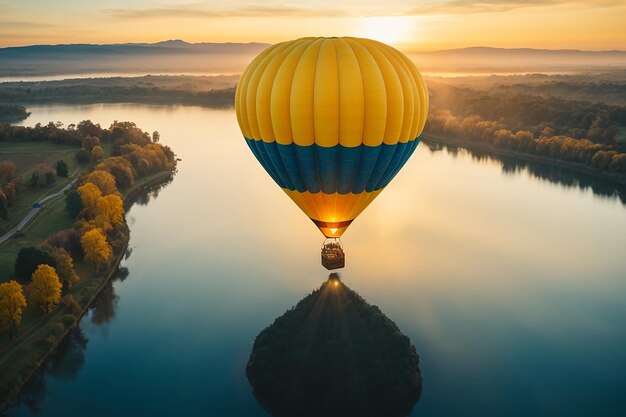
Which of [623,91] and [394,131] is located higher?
[394,131]

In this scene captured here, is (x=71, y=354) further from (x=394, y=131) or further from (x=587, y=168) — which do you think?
(x=587, y=168)

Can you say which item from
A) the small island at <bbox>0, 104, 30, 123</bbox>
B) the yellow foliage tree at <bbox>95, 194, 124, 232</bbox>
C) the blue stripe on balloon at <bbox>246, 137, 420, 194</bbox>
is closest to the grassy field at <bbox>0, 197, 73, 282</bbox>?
the yellow foliage tree at <bbox>95, 194, 124, 232</bbox>

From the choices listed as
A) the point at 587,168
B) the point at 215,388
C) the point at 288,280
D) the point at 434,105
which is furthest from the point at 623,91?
the point at 215,388

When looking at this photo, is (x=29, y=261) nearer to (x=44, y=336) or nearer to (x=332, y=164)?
(x=44, y=336)

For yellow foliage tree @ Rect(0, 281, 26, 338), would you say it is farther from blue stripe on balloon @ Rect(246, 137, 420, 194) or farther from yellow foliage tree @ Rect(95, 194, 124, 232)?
blue stripe on balloon @ Rect(246, 137, 420, 194)

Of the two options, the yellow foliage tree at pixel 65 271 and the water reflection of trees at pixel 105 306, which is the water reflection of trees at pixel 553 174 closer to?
the water reflection of trees at pixel 105 306

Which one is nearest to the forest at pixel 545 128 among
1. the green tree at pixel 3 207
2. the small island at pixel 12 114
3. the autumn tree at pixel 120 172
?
the autumn tree at pixel 120 172

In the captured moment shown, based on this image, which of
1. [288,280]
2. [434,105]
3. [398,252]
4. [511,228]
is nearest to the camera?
[288,280]
